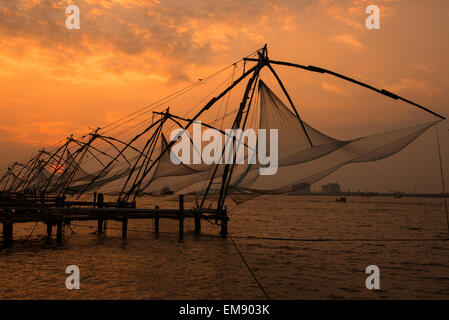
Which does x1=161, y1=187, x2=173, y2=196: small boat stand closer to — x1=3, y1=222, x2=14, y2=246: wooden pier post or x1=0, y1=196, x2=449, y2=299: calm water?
x1=0, y1=196, x2=449, y2=299: calm water

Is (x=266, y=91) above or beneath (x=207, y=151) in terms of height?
above

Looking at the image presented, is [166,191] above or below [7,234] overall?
above

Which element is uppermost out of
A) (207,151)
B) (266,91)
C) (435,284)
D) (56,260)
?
(266,91)

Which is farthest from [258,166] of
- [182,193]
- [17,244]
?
[17,244]

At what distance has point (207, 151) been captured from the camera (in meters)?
16.4

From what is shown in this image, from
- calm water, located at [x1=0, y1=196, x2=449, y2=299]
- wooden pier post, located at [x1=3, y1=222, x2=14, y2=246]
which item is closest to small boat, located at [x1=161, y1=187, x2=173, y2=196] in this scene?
calm water, located at [x1=0, y1=196, x2=449, y2=299]

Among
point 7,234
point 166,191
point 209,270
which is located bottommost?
point 209,270

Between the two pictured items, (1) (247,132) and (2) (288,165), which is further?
(1) (247,132)

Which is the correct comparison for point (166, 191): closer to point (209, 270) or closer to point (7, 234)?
point (7, 234)

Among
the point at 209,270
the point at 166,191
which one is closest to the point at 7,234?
the point at 166,191

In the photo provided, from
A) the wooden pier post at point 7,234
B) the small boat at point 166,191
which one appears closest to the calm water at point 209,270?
the wooden pier post at point 7,234
